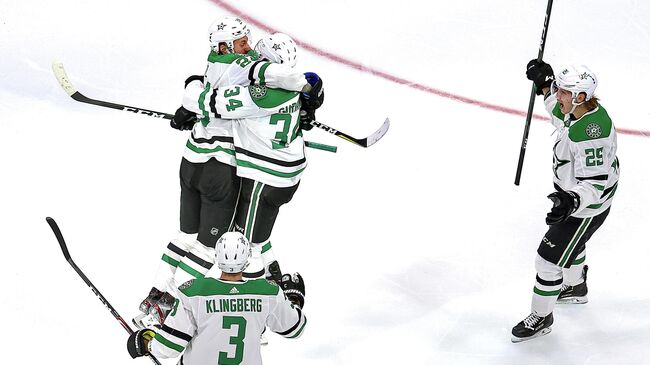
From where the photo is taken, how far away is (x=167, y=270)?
14.4 feet

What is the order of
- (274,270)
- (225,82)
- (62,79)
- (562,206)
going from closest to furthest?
1. (562,206)
2. (225,82)
3. (274,270)
4. (62,79)

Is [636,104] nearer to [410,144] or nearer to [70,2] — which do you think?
[410,144]

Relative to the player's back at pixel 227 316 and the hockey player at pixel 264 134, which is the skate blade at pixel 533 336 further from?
the player's back at pixel 227 316

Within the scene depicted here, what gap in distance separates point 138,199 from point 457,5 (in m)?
2.72

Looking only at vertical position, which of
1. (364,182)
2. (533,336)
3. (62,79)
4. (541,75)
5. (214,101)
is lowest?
(533,336)

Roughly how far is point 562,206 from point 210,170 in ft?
4.49

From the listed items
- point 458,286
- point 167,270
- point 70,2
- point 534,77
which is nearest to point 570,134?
point 534,77

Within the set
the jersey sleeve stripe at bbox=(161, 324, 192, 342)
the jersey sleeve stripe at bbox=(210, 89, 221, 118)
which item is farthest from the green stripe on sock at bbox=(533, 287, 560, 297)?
the jersey sleeve stripe at bbox=(161, 324, 192, 342)

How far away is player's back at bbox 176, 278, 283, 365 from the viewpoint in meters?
3.27

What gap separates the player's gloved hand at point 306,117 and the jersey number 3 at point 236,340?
1235mm

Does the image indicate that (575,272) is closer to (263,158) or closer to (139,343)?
(263,158)

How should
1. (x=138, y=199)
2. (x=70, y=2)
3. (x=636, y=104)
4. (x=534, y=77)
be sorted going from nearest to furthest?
(x=534, y=77)
(x=138, y=199)
(x=636, y=104)
(x=70, y=2)

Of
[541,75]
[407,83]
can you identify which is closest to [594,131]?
[541,75]

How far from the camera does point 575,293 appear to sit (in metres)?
4.75
